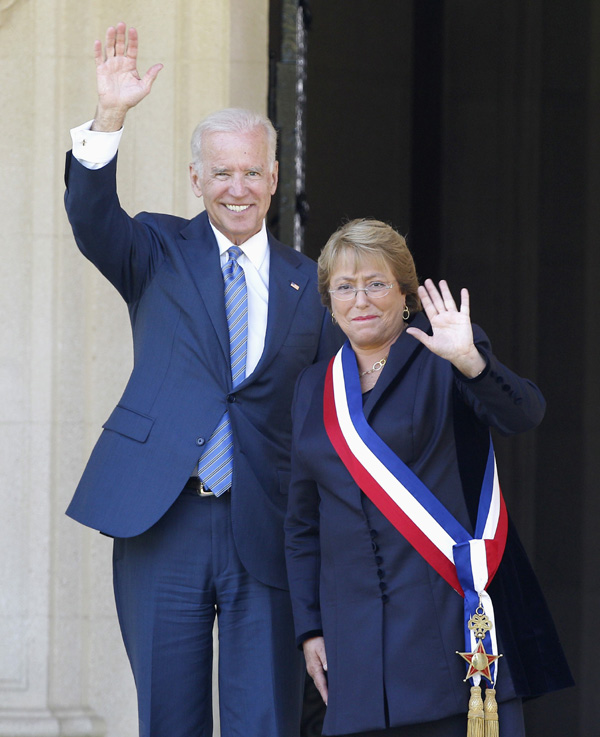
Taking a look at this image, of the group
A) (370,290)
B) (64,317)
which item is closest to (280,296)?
(370,290)

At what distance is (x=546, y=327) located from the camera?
19.6 ft

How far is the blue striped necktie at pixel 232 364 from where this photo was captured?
9.95 ft

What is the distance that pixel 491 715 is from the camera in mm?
2568

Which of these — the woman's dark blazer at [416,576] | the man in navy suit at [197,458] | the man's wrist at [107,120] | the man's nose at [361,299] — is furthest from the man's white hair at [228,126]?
the woman's dark blazer at [416,576]

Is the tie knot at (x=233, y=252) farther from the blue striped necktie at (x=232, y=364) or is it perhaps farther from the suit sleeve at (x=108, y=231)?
the suit sleeve at (x=108, y=231)

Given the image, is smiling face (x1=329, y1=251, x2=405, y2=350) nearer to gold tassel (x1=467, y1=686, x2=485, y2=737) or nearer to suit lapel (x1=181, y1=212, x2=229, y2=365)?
suit lapel (x1=181, y1=212, x2=229, y2=365)

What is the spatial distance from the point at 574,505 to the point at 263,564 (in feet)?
10.3

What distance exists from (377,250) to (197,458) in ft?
2.11

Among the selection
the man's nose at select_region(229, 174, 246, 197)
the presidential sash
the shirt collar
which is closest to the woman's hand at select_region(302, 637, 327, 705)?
the presidential sash

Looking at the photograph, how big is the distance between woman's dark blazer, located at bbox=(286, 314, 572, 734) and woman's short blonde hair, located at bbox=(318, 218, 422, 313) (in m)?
0.13

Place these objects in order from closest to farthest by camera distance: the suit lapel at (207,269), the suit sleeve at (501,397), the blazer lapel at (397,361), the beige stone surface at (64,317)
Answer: the suit sleeve at (501,397), the blazer lapel at (397,361), the suit lapel at (207,269), the beige stone surface at (64,317)

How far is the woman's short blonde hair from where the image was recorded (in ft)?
9.21

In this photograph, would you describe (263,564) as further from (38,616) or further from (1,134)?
(1,134)

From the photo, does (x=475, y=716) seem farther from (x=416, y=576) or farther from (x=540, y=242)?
(x=540, y=242)
